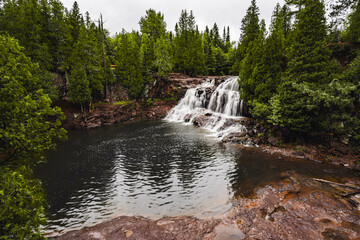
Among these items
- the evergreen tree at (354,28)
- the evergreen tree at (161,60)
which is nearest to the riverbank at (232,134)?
the evergreen tree at (161,60)

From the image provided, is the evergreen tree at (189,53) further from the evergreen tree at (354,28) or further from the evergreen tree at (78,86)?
the evergreen tree at (354,28)

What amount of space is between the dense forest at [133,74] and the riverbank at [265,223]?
11.0ft

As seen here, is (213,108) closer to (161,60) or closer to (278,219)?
(161,60)

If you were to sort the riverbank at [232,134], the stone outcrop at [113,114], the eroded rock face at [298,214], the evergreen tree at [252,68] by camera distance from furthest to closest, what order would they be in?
the stone outcrop at [113,114] → the evergreen tree at [252,68] → the riverbank at [232,134] → the eroded rock face at [298,214]

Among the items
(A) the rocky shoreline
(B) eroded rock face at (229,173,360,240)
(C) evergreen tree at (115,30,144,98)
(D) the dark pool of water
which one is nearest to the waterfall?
(D) the dark pool of water

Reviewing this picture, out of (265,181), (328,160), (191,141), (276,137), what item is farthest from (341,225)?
(191,141)

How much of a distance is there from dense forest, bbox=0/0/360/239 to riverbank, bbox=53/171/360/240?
336 centimetres

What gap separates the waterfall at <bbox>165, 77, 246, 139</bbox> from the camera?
24097mm

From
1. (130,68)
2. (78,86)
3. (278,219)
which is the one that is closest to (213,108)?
(130,68)

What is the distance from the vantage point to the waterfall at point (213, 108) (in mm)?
24097

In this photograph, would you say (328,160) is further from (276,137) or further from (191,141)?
(191,141)

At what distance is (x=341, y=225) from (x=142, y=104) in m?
35.1

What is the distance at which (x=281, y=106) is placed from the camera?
52.9ft

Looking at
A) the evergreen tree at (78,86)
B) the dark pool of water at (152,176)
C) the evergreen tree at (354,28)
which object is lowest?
the dark pool of water at (152,176)
